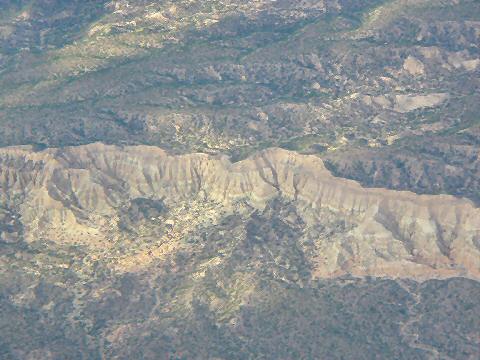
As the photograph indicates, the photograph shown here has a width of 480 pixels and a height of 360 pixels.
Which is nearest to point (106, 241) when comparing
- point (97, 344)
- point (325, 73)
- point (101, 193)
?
point (101, 193)

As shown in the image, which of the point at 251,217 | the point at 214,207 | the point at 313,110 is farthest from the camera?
the point at 313,110

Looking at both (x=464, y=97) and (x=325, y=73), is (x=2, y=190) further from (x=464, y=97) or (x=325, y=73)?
(x=464, y=97)

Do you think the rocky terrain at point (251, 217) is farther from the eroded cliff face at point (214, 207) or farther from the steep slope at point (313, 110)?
the steep slope at point (313, 110)

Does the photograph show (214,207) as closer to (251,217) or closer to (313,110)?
(251,217)

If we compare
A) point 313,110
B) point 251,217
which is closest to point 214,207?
point 251,217

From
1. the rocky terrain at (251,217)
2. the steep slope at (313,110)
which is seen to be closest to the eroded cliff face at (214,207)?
the rocky terrain at (251,217)
